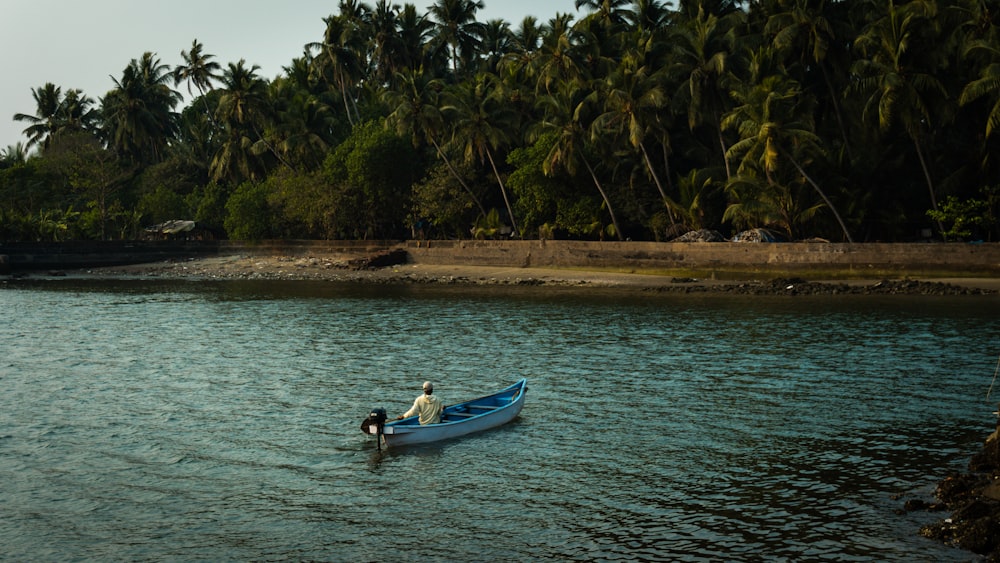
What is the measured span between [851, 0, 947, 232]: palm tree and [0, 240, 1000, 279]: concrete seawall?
7522 mm

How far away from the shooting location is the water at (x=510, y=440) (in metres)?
15.6

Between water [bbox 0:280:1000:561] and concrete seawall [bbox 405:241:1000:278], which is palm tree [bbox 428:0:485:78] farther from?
water [bbox 0:280:1000:561]

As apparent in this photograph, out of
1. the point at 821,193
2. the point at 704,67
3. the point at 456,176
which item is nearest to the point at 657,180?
the point at 704,67

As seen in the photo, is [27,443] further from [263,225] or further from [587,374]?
[263,225]

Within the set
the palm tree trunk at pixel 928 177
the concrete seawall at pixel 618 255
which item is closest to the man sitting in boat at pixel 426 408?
the concrete seawall at pixel 618 255

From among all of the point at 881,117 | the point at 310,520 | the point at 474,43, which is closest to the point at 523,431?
the point at 310,520

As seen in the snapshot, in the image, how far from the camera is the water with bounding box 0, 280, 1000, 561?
1563 cm

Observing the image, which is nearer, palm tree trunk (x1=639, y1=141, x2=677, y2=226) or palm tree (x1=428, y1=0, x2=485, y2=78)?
palm tree trunk (x1=639, y1=141, x2=677, y2=226)

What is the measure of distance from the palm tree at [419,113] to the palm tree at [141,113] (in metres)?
46.4

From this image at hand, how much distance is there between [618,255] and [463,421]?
4289cm

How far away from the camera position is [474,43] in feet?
298

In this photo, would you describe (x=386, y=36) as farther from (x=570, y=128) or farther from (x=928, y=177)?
(x=928, y=177)

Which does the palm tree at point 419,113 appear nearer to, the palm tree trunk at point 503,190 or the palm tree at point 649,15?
the palm tree trunk at point 503,190

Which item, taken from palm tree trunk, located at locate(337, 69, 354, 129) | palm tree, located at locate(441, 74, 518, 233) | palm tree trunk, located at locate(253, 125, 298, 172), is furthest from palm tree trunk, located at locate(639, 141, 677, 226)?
palm tree trunk, located at locate(253, 125, 298, 172)
